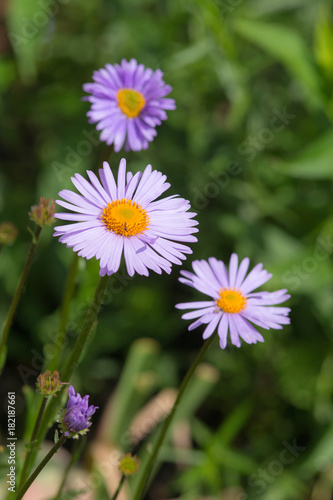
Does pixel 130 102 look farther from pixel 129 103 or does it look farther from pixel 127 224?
pixel 127 224

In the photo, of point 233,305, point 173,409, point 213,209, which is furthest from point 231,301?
point 213,209

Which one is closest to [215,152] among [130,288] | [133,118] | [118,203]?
[130,288]

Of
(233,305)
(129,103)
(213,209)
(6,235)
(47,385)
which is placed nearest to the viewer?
(47,385)

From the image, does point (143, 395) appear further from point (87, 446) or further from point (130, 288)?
point (130, 288)

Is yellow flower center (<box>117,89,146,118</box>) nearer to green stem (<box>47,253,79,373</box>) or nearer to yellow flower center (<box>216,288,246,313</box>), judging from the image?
green stem (<box>47,253,79,373</box>)

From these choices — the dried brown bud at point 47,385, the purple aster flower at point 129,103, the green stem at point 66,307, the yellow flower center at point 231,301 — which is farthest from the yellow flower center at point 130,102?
the dried brown bud at point 47,385

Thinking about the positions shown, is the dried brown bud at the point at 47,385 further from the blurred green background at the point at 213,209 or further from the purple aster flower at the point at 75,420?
the blurred green background at the point at 213,209
